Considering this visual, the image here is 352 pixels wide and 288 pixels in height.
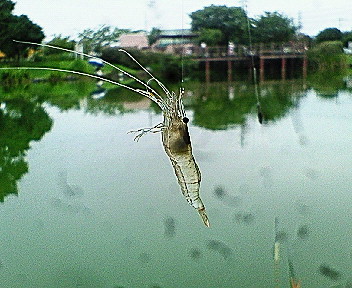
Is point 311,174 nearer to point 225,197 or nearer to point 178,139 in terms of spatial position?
point 225,197

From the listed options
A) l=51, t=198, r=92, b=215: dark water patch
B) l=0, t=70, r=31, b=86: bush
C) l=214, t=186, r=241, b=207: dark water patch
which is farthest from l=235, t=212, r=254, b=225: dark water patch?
l=0, t=70, r=31, b=86: bush

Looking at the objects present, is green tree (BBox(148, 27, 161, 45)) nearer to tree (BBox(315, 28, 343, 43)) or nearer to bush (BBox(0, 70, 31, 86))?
tree (BBox(315, 28, 343, 43))

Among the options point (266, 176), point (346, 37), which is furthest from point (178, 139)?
point (346, 37)

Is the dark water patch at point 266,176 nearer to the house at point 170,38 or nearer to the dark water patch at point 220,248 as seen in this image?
the dark water patch at point 220,248

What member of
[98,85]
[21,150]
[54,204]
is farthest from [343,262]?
[98,85]

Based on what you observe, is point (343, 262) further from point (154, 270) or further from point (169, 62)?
point (169, 62)
